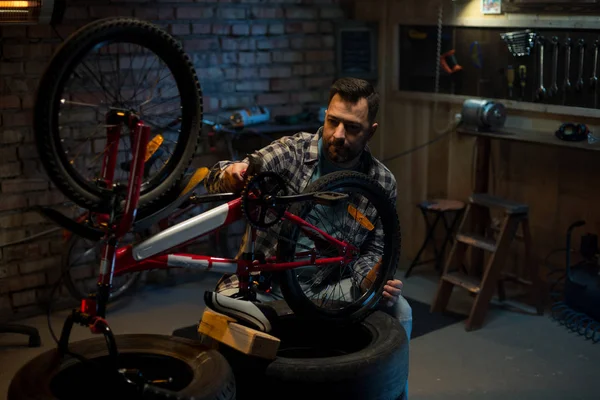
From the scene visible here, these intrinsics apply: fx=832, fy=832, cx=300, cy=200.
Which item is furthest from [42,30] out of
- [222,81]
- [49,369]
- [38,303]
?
[49,369]

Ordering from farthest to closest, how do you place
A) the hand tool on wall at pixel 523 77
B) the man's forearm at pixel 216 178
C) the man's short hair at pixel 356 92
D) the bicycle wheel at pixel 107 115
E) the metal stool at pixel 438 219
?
1. the metal stool at pixel 438 219
2. the hand tool on wall at pixel 523 77
3. the man's short hair at pixel 356 92
4. the man's forearm at pixel 216 178
5. the bicycle wheel at pixel 107 115

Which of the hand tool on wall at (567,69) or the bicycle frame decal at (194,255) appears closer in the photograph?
the bicycle frame decal at (194,255)

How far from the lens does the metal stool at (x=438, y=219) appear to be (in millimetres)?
5027

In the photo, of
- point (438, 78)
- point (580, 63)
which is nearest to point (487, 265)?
point (580, 63)

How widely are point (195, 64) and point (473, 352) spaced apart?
2376 millimetres

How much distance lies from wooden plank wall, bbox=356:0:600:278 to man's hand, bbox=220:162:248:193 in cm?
260

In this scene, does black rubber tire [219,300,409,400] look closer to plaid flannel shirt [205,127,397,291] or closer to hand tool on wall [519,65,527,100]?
plaid flannel shirt [205,127,397,291]

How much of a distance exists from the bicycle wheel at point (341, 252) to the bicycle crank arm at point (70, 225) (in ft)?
1.82

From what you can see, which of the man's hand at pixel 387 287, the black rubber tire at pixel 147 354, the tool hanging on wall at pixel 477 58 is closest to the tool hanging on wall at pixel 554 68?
the tool hanging on wall at pixel 477 58

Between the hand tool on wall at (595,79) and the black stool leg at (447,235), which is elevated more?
the hand tool on wall at (595,79)

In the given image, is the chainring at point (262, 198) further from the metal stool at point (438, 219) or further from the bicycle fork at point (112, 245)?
the metal stool at point (438, 219)

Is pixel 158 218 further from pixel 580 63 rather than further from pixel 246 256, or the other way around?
pixel 580 63

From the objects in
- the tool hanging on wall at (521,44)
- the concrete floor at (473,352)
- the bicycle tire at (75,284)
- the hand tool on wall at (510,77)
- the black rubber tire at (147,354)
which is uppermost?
the tool hanging on wall at (521,44)

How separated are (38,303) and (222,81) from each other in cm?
173
